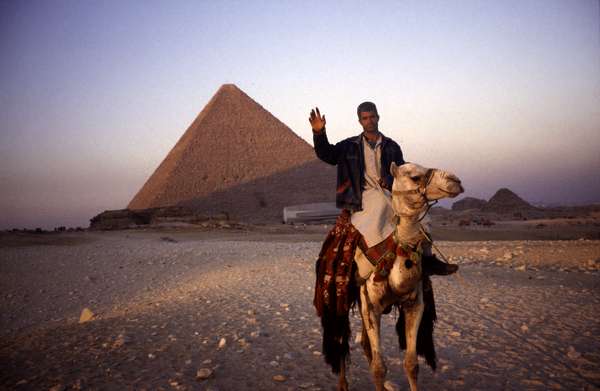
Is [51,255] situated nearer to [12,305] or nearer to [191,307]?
[12,305]

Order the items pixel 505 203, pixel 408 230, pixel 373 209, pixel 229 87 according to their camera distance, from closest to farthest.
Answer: pixel 408 230 < pixel 373 209 < pixel 505 203 < pixel 229 87

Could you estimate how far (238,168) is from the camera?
52.1 meters

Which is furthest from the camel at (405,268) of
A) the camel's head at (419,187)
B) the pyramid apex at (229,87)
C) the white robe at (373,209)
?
the pyramid apex at (229,87)

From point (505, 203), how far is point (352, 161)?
124 feet

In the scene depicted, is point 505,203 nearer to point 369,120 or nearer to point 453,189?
point 369,120

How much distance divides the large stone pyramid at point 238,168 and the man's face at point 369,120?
3762 centimetres

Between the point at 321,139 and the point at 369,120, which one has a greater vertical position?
the point at 369,120

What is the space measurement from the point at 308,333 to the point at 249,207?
4180cm

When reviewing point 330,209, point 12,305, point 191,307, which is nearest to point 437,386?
point 191,307

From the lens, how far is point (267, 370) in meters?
2.91

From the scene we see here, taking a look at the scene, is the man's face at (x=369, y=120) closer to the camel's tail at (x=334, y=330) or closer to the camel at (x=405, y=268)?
the camel at (x=405, y=268)

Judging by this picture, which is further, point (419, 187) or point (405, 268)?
point (405, 268)

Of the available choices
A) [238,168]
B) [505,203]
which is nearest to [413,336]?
[505,203]

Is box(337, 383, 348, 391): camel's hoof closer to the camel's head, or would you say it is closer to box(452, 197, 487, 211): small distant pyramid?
the camel's head
